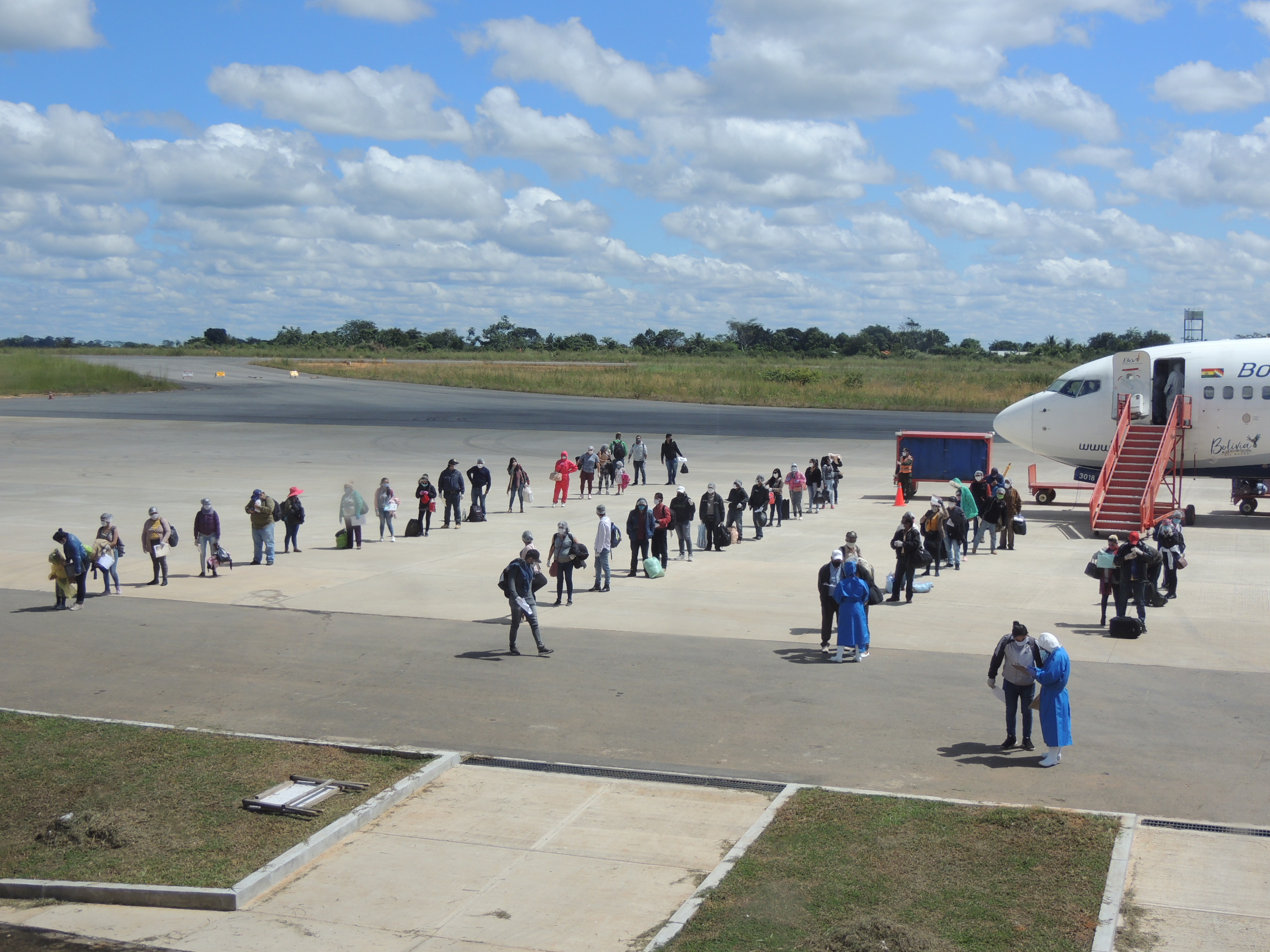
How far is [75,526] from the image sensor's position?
87.3 ft

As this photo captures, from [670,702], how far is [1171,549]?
1075 centimetres

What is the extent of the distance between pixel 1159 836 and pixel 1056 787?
1.30m

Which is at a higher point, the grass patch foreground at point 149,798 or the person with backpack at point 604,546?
the person with backpack at point 604,546

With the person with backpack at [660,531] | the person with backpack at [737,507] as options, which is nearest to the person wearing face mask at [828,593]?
the person with backpack at [660,531]

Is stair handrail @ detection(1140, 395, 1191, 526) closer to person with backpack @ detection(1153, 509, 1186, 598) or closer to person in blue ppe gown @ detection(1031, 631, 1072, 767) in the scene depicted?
person with backpack @ detection(1153, 509, 1186, 598)

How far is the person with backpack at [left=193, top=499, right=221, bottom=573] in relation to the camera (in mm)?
21297

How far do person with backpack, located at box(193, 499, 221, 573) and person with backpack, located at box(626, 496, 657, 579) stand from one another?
7722 mm

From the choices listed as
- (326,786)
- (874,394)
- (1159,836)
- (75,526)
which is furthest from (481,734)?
(874,394)

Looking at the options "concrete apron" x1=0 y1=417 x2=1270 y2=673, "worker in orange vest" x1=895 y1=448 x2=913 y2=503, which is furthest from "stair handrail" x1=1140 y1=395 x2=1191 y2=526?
"worker in orange vest" x1=895 y1=448 x2=913 y2=503

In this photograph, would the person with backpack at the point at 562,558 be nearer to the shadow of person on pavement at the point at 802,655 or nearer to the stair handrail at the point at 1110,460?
the shadow of person on pavement at the point at 802,655

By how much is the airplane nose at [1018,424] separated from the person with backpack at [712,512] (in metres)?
11.9

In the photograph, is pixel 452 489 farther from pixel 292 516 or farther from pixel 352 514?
pixel 292 516

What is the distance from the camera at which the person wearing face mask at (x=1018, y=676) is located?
1157cm

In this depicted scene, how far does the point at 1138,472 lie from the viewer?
2802 cm
